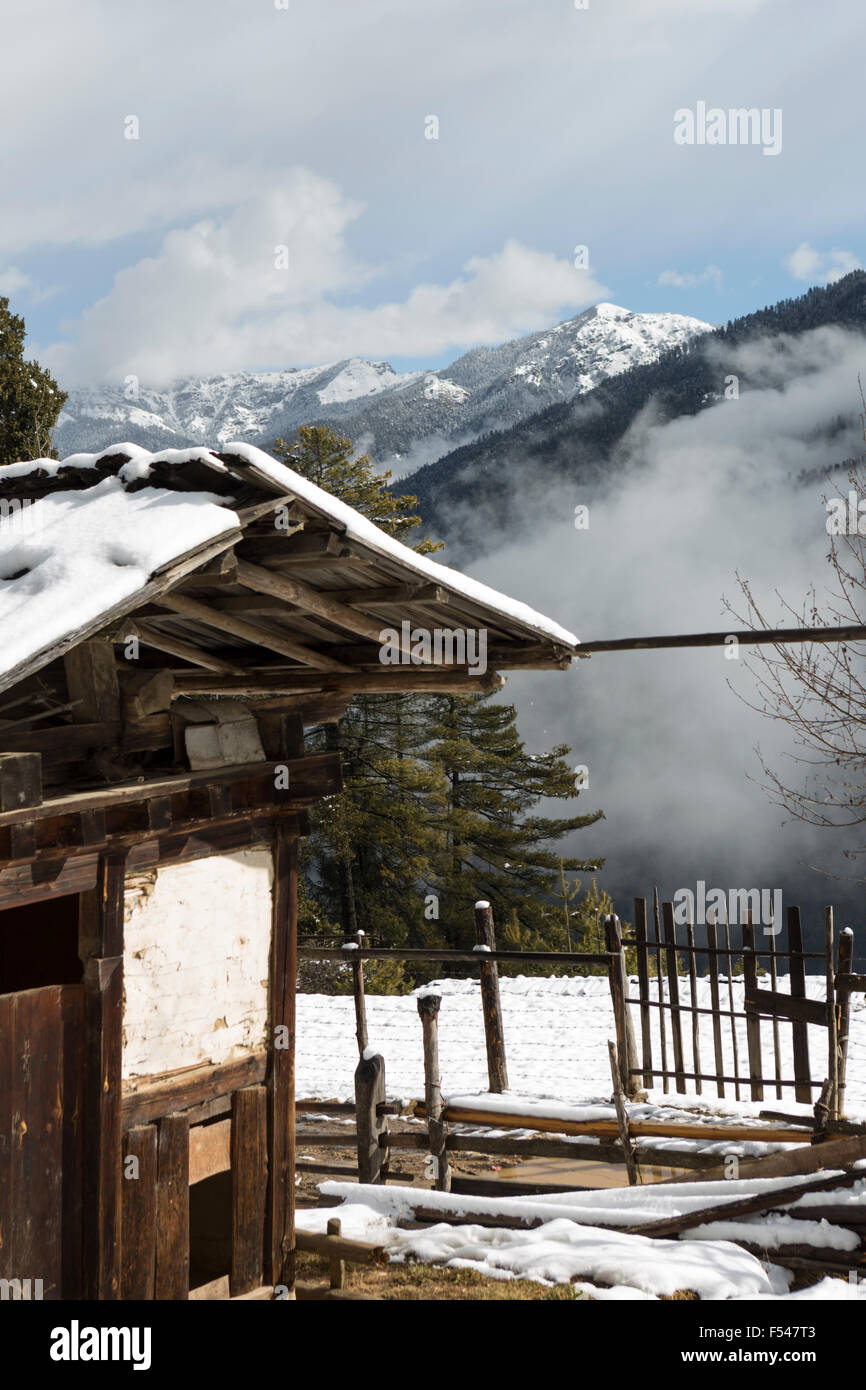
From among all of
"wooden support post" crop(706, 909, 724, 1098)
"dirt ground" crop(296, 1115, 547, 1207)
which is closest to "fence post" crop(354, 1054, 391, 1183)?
"dirt ground" crop(296, 1115, 547, 1207)

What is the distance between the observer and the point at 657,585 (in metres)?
95.7

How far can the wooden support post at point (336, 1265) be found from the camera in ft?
21.0

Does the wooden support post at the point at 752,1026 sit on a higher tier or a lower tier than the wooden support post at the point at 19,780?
lower

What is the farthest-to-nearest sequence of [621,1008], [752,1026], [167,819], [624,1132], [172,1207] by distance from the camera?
[752,1026]
[621,1008]
[624,1132]
[172,1207]
[167,819]

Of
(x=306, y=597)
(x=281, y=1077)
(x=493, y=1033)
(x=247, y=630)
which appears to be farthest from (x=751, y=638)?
(x=493, y=1033)

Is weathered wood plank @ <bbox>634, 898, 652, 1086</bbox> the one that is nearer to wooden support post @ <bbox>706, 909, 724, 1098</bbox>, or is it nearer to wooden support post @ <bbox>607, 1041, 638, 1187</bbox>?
wooden support post @ <bbox>706, 909, 724, 1098</bbox>

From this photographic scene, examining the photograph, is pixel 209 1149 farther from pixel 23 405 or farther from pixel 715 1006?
pixel 23 405

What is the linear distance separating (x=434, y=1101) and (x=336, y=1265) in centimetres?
280

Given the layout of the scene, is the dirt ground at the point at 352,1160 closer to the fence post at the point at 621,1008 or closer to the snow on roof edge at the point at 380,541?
the fence post at the point at 621,1008

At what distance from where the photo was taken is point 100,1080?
4750 mm

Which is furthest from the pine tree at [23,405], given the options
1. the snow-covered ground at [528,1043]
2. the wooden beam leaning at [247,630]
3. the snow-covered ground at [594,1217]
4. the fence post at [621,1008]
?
the wooden beam leaning at [247,630]

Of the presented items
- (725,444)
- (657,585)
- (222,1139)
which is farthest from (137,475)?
(725,444)

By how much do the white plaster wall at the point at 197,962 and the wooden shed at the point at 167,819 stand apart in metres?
0.01

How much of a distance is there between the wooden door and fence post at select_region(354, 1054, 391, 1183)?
4.46m
